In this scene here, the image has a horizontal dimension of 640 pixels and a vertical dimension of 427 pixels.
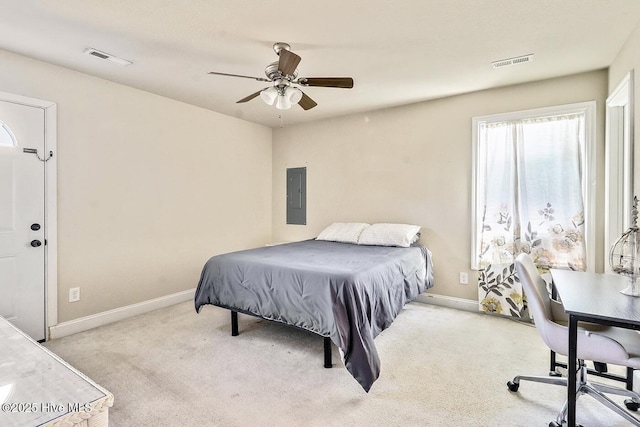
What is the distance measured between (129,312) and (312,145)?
3.24m

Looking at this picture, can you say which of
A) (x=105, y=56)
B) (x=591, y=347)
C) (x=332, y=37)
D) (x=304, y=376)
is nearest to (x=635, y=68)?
(x=591, y=347)

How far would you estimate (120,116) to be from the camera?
11.2 feet

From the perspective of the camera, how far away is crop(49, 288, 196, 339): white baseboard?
2.98m

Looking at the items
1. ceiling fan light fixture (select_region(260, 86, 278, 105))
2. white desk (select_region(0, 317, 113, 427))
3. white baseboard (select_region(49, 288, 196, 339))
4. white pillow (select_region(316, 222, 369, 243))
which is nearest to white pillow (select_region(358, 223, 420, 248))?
white pillow (select_region(316, 222, 369, 243))

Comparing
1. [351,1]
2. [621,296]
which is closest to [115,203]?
[351,1]

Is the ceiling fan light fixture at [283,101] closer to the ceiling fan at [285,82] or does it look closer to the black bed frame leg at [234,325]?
the ceiling fan at [285,82]

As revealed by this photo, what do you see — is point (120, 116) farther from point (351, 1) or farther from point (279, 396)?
point (279, 396)

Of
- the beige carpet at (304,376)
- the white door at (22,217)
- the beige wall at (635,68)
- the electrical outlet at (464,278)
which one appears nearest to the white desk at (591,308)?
the beige carpet at (304,376)

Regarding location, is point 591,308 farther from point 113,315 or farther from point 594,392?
point 113,315

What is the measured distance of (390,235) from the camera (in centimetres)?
376

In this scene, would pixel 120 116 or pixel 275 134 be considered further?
pixel 275 134

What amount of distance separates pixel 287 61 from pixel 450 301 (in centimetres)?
319

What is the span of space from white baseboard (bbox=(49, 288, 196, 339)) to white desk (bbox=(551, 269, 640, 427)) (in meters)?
3.80

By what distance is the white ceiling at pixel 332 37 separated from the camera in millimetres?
2080
